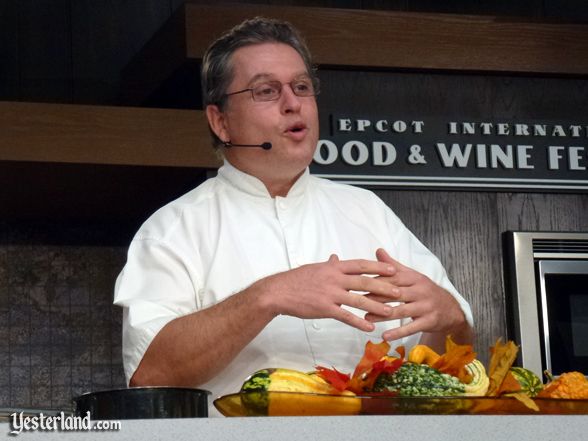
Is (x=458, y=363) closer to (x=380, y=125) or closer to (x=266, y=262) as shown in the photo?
(x=266, y=262)

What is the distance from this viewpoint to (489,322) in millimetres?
2842

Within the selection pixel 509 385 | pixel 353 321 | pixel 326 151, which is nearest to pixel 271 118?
pixel 353 321

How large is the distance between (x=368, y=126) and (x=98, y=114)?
0.61 metres

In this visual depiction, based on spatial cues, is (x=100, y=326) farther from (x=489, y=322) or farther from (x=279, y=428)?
(x=279, y=428)

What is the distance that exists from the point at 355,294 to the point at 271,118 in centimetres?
41

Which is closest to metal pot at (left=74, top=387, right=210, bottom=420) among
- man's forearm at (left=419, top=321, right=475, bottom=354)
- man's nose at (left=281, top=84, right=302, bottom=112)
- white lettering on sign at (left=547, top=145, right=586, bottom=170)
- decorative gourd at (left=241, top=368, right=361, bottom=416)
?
decorative gourd at (left=241, top=368, right=361, bottom=416)

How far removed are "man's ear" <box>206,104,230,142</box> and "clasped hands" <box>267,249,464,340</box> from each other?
1.38 ft

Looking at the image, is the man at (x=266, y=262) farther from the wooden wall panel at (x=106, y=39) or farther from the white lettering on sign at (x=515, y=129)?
the wooden wall panel at (x=106, y=39)

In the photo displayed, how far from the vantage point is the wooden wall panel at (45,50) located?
3086 mm

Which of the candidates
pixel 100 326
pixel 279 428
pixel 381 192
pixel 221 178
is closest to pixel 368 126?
pixel 381 192

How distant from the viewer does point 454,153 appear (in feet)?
9.44

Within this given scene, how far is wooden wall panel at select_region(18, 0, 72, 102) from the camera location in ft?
10.1

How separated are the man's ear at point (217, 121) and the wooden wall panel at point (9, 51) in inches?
52.6

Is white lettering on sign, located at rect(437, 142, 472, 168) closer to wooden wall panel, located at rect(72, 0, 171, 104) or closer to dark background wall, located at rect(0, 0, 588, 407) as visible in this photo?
dark background wall, located at rect(0, 0, 588, 407)
